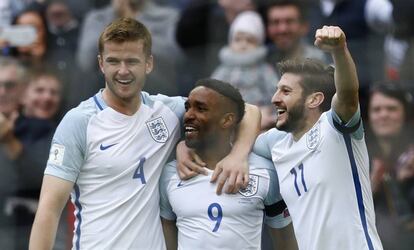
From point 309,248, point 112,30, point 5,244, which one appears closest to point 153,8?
point 5,244

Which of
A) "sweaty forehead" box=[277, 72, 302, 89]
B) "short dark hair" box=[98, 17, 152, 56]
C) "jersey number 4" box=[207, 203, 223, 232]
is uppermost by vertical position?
"short dark hair" box=[98, 17, 152, 56]

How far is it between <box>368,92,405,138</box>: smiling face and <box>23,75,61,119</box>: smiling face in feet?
4.68

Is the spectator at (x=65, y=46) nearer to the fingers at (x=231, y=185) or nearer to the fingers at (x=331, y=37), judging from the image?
the fingers at (x=231, y=185)

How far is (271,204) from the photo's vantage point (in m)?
3.60

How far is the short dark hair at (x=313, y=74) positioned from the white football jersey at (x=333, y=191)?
117mm

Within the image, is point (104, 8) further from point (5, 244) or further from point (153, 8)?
point (5, 244)

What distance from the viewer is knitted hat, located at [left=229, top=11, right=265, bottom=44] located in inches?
193

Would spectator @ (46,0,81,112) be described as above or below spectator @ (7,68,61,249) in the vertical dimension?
above

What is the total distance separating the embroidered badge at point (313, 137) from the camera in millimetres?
3408

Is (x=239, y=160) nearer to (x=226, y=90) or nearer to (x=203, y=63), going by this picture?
(x=226, y=90)

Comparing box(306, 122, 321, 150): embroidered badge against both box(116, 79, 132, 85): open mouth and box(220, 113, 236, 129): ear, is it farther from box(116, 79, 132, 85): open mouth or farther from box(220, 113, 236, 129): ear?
box(116, 79, 132, 85): open mouth

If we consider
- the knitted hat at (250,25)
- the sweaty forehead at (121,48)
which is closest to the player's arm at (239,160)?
the sweaty forehead at (121,48)

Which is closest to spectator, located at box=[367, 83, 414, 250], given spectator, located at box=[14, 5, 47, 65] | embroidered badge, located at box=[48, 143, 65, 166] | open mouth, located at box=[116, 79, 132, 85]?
open mouth, located at box=[116, 79, 132, 85]

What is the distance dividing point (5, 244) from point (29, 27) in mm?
1046
